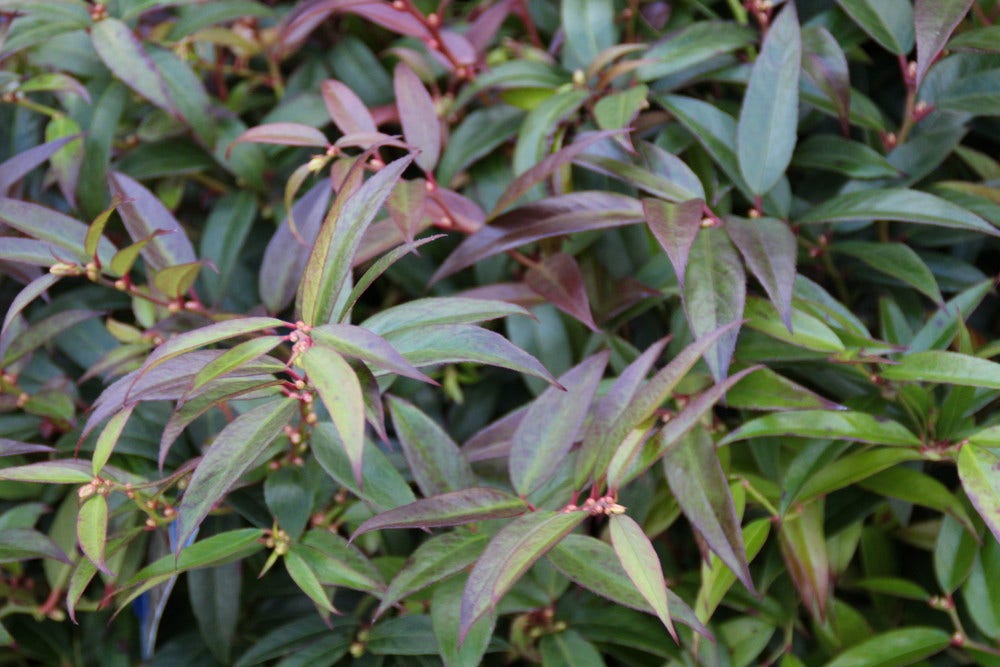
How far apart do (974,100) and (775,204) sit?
201mm

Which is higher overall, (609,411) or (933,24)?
(933,24)

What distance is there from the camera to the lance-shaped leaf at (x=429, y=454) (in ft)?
2.47

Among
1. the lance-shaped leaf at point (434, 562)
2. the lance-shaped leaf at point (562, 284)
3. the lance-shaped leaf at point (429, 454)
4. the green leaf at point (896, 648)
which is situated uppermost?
the lance-shaped leaf at point (562, 284)

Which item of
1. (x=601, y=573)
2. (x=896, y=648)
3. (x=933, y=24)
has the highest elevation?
(x=933, y=24)

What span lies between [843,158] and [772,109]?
0.13 metres

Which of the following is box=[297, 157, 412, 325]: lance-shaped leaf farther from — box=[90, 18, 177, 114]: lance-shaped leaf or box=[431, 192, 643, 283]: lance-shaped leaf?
box=[90, 18, 177, 114]: lance-shaped leaf

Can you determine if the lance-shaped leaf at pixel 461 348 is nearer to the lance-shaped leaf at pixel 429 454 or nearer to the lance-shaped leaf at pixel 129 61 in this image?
the lance-shaped leaf at pixel 429 454

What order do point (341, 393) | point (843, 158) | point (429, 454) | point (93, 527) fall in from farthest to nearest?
point (843, 158), point (429, 454), point (93, 527), point (341, 393)

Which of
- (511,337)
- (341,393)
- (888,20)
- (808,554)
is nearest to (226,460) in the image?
(341,393)

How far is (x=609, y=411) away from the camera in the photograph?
71cm

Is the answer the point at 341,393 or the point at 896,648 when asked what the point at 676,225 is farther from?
the point at 896,648

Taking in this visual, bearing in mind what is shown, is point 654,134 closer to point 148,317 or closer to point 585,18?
point 585,18

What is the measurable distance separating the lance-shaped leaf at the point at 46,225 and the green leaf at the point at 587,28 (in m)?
0.51

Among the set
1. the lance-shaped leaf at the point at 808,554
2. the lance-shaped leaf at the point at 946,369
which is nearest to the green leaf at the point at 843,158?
the lance-shaped leaf at the point at 946,369
